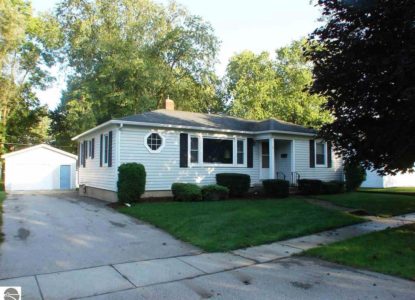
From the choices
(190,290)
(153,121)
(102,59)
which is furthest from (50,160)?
(190,290)

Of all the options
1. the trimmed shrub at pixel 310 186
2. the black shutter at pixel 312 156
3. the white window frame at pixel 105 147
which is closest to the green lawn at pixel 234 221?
the white window frame at pixel 105 147

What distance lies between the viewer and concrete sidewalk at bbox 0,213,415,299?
16.3 feet

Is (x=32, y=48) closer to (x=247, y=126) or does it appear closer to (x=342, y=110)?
(x=247, y=126)

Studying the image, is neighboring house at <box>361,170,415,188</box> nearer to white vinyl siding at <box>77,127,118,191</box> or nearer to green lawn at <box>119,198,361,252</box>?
green lawn at <box>119,198,361,252</box>

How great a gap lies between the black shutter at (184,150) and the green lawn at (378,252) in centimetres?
914

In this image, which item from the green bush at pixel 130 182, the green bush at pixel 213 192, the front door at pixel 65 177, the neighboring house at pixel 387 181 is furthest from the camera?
the front door at pixel 65 177

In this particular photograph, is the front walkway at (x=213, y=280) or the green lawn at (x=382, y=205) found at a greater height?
the green lawn at (x=382, y=205)

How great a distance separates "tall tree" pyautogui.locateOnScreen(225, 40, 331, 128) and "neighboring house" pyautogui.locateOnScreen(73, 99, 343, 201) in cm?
1578

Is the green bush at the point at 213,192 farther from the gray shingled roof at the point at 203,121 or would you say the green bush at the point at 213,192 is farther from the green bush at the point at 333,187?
the green bush at the point at 333,187

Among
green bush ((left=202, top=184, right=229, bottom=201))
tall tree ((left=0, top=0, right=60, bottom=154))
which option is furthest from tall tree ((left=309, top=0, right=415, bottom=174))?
tall tree ((left=0, top=0, right=60, bottom=154))

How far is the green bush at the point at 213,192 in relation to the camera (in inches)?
602

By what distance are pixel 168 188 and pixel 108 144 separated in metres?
3.36

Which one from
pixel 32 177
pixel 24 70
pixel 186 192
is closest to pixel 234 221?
pixel 186 192

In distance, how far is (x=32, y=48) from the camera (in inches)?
1432
